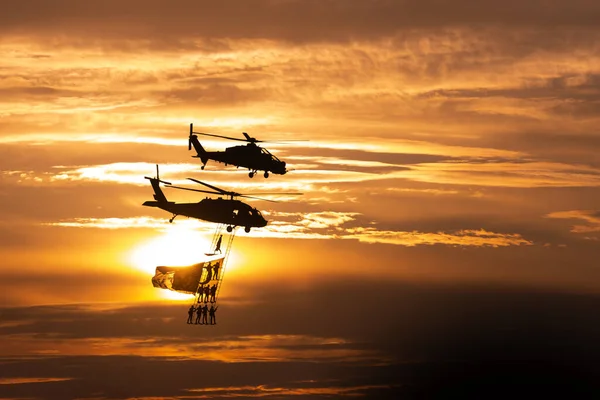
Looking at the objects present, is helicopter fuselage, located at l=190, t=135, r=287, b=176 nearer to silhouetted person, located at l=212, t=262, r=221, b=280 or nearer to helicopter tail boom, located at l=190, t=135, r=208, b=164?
helicopter tail boom, located at l=190, t=135, r=208, b=164

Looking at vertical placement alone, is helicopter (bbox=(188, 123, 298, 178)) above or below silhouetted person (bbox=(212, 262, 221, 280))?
above

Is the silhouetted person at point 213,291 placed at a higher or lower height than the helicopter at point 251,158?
lower

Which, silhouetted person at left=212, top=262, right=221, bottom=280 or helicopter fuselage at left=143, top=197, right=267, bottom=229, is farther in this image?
helicopter fuselage at left=143, top=197, right=267, bottom=229

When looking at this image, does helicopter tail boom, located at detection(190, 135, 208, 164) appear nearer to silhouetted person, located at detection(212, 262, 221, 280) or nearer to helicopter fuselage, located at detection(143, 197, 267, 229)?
helicopter fuselage, located at detection(143, 197, 267, 229)

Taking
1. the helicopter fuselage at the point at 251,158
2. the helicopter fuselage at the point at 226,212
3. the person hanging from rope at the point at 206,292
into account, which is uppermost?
the helicopter fuselage at the point at 251,158

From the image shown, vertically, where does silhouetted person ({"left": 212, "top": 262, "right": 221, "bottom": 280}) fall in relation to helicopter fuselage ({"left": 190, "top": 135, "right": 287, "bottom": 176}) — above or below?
below

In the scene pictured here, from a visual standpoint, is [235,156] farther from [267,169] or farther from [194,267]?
[194,267]

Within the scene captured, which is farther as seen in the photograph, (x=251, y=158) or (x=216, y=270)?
(x=251, y=158)

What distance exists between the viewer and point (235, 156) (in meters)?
160

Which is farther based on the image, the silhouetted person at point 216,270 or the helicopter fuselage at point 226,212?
the helicopter fuselage at point 226,212

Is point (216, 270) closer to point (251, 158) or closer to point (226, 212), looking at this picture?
point (226, 212)

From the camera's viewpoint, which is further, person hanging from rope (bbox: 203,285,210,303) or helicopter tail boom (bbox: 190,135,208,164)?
helicopter tail boom (bbox: 190,135,208,164)

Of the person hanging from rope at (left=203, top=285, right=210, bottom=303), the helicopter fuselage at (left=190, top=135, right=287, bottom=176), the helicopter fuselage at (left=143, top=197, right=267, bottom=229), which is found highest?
the helicopter fuselage at (left=190, top=135, right=287, bottom=176)

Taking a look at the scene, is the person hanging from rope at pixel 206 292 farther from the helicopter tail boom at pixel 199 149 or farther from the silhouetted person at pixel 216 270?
the helicopter tail boom at pixel 199 149
